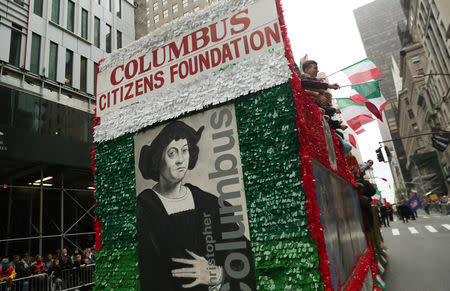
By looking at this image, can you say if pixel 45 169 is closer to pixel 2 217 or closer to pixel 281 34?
pixel 2 217

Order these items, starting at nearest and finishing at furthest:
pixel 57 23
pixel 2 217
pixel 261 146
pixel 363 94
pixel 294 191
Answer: pixel 294 191, pixel 261 146, pixel 363 94, pixel 2 217, pixel 57 23

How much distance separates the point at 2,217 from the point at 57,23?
→ 442 inches

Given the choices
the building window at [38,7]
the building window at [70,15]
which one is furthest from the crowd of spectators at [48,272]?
the building window at [70,15]

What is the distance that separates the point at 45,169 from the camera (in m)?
14.8

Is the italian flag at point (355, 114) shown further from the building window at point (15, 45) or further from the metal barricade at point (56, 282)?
the building window at point (15, 45)

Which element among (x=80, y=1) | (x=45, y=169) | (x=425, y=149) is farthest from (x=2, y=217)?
(x=425, y=149)

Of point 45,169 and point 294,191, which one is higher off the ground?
point 45,169

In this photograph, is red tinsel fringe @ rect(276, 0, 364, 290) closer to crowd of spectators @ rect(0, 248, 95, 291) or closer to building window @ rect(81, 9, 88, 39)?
crowd of spectators @ rect(0, 248, 95, 291)

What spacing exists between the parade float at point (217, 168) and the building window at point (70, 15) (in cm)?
1745

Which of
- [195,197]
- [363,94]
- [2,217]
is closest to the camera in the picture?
[195,197]

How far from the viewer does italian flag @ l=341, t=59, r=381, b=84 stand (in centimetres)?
552

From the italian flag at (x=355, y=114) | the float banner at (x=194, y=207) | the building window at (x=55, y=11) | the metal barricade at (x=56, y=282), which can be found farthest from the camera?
the building window at (x=55, y=11)

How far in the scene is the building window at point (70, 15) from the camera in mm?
18703

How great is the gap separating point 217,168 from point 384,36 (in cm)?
17999
